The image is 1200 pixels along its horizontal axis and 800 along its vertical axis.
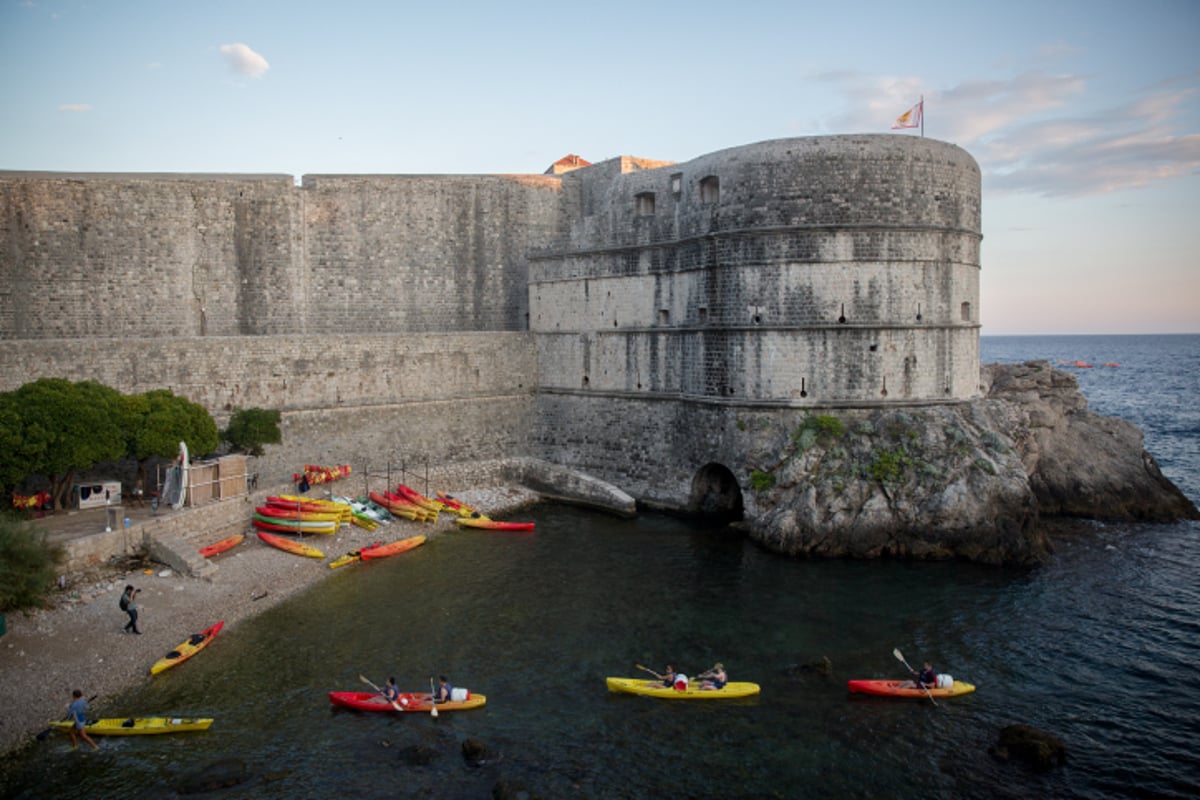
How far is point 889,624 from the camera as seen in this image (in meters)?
21.2

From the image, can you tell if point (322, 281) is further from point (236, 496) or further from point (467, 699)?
point (467, 699)

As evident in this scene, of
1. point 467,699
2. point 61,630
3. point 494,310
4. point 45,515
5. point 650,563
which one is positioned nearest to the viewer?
point 467,699

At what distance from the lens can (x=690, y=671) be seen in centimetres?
1884

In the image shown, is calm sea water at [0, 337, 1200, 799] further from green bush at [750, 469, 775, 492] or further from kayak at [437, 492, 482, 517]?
kayak at [437, 492, 482, 517]

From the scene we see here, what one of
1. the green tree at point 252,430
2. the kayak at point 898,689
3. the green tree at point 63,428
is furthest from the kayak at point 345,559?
the kayak at point 898,689

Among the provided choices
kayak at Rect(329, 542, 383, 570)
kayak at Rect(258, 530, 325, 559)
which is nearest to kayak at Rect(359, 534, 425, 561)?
kayak at Rect(329, 542, 383, 570)

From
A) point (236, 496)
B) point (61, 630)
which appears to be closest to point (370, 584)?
point (236, 496)

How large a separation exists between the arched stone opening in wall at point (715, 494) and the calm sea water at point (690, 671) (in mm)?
3071

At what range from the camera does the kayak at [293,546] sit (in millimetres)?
25328

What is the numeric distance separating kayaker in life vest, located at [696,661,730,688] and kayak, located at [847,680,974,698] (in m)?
2.63

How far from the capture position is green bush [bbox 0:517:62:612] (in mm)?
18047

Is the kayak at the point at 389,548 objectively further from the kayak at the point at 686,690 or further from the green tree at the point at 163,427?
the kayak at the point at 686,690

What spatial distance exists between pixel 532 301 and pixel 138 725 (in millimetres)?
23469

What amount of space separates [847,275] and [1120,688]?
14.2 meters
